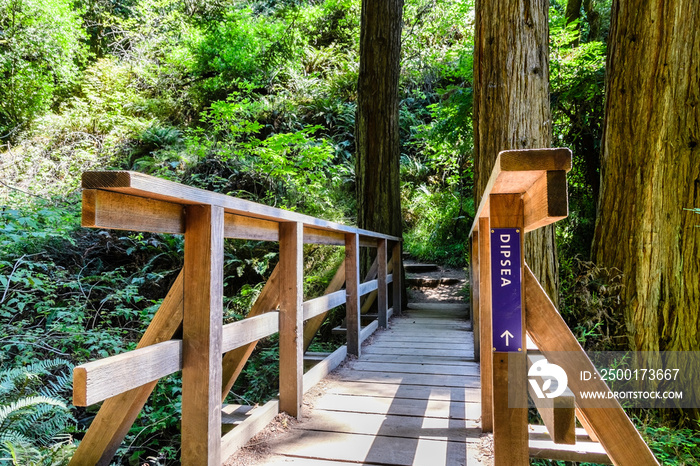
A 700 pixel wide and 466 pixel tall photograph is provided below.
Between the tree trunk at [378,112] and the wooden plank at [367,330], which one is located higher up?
the tree trunk at [378,112]

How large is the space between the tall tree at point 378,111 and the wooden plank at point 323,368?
10.3 ft

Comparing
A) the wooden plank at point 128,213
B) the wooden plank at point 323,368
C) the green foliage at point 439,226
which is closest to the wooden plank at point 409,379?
the wooden plank at point 323,368

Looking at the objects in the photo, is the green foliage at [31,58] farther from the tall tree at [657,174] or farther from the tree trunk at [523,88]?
the tall tree at [657,174]

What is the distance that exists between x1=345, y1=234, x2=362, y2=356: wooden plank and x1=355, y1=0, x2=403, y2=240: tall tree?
2688mm

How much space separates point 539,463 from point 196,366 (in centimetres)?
239

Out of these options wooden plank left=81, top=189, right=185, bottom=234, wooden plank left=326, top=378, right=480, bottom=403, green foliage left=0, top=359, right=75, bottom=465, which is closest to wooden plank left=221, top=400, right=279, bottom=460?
wooden plank left=326, top=378, right=480, bottom=403

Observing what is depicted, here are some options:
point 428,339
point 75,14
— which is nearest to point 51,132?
point 75,14

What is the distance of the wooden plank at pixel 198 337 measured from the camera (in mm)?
1700

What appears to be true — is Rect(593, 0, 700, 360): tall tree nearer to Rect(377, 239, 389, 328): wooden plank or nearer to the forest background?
the forest background

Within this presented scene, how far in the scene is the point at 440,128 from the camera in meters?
7.23

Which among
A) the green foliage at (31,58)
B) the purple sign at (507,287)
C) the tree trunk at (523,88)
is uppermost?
the green foliage at (31,58)

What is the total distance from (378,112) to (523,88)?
135 inches

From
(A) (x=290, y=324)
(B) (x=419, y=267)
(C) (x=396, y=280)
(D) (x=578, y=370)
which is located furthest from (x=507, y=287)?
(B) (x=419, y=267)

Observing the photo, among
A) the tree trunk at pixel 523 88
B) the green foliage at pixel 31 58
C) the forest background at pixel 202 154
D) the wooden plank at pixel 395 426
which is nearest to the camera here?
the wooden plank at pixel 395 426
